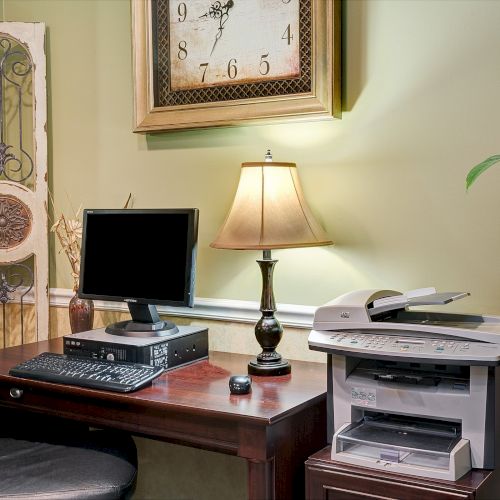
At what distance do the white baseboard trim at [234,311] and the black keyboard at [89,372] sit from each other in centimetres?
51

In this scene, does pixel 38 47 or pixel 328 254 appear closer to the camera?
pixel 328 254

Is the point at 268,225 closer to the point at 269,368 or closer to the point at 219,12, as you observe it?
the point at 269,368

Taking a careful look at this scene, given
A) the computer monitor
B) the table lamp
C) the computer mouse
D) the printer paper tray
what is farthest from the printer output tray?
the computer monitor

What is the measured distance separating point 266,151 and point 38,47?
3.55ft

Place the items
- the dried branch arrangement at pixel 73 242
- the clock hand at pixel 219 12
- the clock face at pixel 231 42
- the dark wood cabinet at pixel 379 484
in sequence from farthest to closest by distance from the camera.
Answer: the dried branch arrangement at pixel 73 242 < the clock hand at pixel 219 12 < the clock face at pixel 231 42 < the dark wood cabinet at pixel 379 484

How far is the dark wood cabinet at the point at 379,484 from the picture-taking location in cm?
166

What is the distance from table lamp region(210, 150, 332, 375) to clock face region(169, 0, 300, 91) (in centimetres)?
39

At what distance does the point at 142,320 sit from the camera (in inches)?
96.0

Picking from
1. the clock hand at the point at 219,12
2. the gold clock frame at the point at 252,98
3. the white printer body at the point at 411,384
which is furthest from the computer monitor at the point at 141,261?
the clock hand at the point at 219,12

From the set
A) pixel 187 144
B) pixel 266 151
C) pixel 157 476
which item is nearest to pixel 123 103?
pixel 187 144

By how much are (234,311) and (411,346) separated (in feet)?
3.10

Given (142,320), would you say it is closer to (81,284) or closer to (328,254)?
(81,284)

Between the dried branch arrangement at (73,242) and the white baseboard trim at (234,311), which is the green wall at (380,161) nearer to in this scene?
the white baseboard trim at (234,311)

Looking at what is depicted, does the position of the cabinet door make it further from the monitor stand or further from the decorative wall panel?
the decorative wall panel
